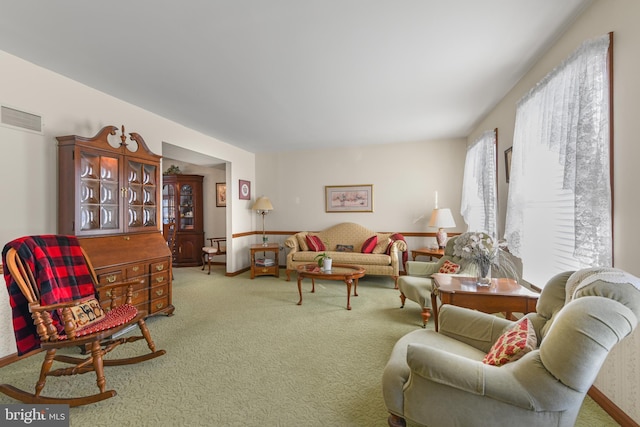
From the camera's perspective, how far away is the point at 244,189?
580cm

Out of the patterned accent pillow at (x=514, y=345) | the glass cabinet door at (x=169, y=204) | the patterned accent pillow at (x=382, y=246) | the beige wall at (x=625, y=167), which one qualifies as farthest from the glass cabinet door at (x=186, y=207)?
the beige wall at (x=625, y=167)

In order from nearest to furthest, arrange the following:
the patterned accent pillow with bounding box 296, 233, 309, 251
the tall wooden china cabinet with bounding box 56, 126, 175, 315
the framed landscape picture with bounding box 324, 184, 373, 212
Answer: the tall wooden china cabinet with bounding box 56, 126, 175, 315 < the patterned accent pillow with bounding box 296, 233, 309, 251 < the framed landscape picture with bounding box 324, 184, 373, 212

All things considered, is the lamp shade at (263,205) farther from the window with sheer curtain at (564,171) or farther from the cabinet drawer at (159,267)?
the window with sheer curtain at (564,171)

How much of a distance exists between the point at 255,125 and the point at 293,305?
273 centimetres

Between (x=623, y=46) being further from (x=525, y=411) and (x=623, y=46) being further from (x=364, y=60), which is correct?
(x=525, y=411)

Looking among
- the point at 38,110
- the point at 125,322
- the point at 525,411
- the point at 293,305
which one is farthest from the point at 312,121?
the point at 525,411

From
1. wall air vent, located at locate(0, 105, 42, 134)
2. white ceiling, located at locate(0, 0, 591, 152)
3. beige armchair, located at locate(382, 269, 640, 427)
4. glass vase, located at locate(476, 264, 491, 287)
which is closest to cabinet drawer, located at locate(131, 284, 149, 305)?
wall air vent, located at locate(0, 105, 42, 134)

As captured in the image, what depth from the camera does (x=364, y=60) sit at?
242cm

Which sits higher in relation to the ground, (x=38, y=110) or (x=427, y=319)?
(x=38, y=110)

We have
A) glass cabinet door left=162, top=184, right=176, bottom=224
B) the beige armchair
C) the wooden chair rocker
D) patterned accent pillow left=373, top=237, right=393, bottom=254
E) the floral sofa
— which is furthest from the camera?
glass cabinet door left=162, top=184, right=176, bottom=224

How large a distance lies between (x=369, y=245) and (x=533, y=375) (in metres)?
3.90

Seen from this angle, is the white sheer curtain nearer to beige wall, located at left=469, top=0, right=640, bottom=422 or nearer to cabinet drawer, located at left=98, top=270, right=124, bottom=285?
beige wall, located at left=469, top=0, right=640, bottom=422

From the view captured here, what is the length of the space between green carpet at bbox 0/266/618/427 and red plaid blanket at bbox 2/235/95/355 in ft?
1.50

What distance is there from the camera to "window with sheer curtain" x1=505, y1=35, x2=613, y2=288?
1.64 m
